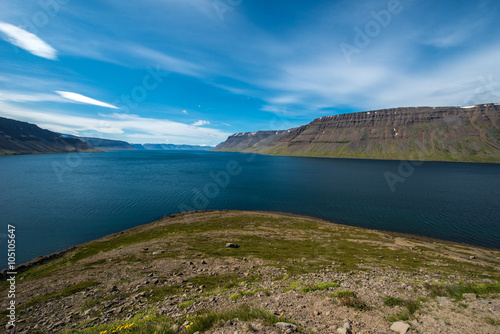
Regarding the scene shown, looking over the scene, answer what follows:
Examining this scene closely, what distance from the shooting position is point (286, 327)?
8688mm

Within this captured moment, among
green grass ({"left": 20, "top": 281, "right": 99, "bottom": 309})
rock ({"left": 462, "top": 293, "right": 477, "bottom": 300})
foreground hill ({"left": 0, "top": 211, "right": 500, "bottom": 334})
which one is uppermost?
rock ({"left": 462, "top": 293, "right": 477, "bottom": 300})

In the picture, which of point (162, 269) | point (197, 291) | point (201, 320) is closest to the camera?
point (201, 320)

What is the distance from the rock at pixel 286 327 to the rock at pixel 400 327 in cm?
463

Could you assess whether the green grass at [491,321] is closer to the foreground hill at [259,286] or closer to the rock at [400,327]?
the foreground hill at [259,286]

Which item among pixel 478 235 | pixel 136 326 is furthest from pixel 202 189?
pixel 478 235

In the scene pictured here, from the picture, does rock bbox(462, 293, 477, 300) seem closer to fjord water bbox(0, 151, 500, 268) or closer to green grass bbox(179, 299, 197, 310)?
green grass bbox(179, 299, 197, 310)

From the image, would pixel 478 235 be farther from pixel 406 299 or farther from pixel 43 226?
pixel 43 226

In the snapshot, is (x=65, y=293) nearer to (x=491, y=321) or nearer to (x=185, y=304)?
(x=185, y=304)

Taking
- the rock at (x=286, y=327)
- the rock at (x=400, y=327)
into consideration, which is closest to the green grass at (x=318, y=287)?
the rock at (x=286, y=327)

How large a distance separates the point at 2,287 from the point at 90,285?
485 inches

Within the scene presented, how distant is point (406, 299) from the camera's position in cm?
1177

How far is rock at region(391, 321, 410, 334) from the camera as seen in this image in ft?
27.7

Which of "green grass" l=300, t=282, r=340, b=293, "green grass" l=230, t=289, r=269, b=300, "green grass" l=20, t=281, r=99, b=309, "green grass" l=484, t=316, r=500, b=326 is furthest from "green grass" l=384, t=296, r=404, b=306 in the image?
"green grass" l=20, t=281, r=99, b=309

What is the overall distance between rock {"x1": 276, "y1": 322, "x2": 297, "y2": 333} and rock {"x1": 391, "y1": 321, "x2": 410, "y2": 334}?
15.2 ft
